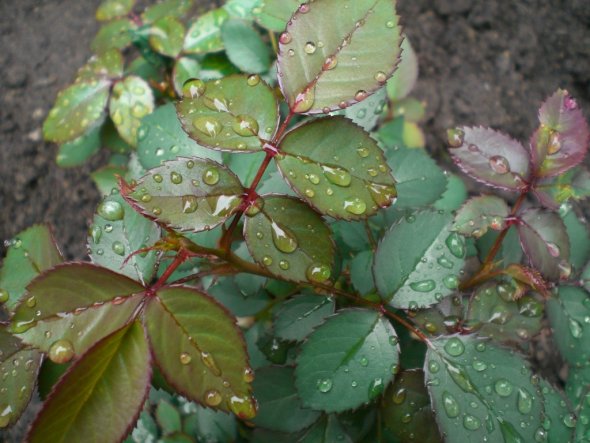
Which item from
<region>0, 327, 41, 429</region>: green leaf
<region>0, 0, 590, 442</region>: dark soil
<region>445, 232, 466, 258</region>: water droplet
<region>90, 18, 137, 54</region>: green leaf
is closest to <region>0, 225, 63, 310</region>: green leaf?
<region>0, 327, 41, 429</region>: green leaf

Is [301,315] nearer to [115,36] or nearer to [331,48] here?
[331,48]

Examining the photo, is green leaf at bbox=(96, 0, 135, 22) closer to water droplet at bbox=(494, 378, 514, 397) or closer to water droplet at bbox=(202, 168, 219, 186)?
water droplet at bbox=(202, 168, 219, 186)

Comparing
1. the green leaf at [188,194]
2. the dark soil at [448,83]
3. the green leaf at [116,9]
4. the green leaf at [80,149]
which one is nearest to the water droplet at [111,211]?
the green leaf at [188,194]

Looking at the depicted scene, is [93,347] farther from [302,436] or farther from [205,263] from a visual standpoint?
[302,436]

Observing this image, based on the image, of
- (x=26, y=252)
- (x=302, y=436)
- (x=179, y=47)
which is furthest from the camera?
(x=179, y=47)

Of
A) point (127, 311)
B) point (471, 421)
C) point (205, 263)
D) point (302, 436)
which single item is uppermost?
point (127, 311)

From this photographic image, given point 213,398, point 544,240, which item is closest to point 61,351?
point 213,398

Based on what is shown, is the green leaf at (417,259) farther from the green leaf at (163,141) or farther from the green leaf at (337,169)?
the green leaf at (163,141)

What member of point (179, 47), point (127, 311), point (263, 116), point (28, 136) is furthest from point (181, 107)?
point (28, 136)
